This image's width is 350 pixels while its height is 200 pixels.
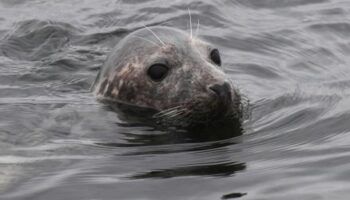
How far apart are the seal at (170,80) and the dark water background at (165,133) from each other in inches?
8.8

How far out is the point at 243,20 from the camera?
9.55 m

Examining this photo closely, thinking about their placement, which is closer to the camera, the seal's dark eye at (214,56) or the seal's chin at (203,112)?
the seal's chin at (203,112)

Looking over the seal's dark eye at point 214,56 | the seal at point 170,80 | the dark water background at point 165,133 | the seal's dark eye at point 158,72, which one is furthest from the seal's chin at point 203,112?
the seal's dark eye at point 214,56

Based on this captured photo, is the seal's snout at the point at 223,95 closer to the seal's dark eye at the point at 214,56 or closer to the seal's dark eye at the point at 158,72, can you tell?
the seal's dark eye at the point at 158,72

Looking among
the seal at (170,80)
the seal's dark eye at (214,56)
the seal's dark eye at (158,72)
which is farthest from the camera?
the seal's dark eye at (214,56)

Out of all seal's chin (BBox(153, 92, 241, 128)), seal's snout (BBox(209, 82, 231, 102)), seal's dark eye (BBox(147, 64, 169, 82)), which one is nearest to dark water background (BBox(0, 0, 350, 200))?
seal's chin (BBox(153, 92, 241, 128))

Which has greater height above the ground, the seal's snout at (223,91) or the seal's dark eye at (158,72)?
the seal's dark eye at (158,72)

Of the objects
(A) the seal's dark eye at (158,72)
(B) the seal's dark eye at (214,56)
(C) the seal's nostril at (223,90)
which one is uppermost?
(B) the seal's dark eye at (214,56)

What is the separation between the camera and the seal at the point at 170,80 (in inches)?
223

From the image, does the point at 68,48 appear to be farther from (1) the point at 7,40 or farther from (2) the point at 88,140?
(2) the point at 88,140

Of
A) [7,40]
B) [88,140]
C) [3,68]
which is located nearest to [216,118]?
[88,140]

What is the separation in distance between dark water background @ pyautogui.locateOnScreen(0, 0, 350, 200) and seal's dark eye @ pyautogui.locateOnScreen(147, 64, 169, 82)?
46cm

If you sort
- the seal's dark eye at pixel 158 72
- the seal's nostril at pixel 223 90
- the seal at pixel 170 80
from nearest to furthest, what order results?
the seal's nostril at pixel 223 90 < the seal at pixel 170 80 < the seal's dark eye at pixel 158 72

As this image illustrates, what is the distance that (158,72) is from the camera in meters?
6.19
